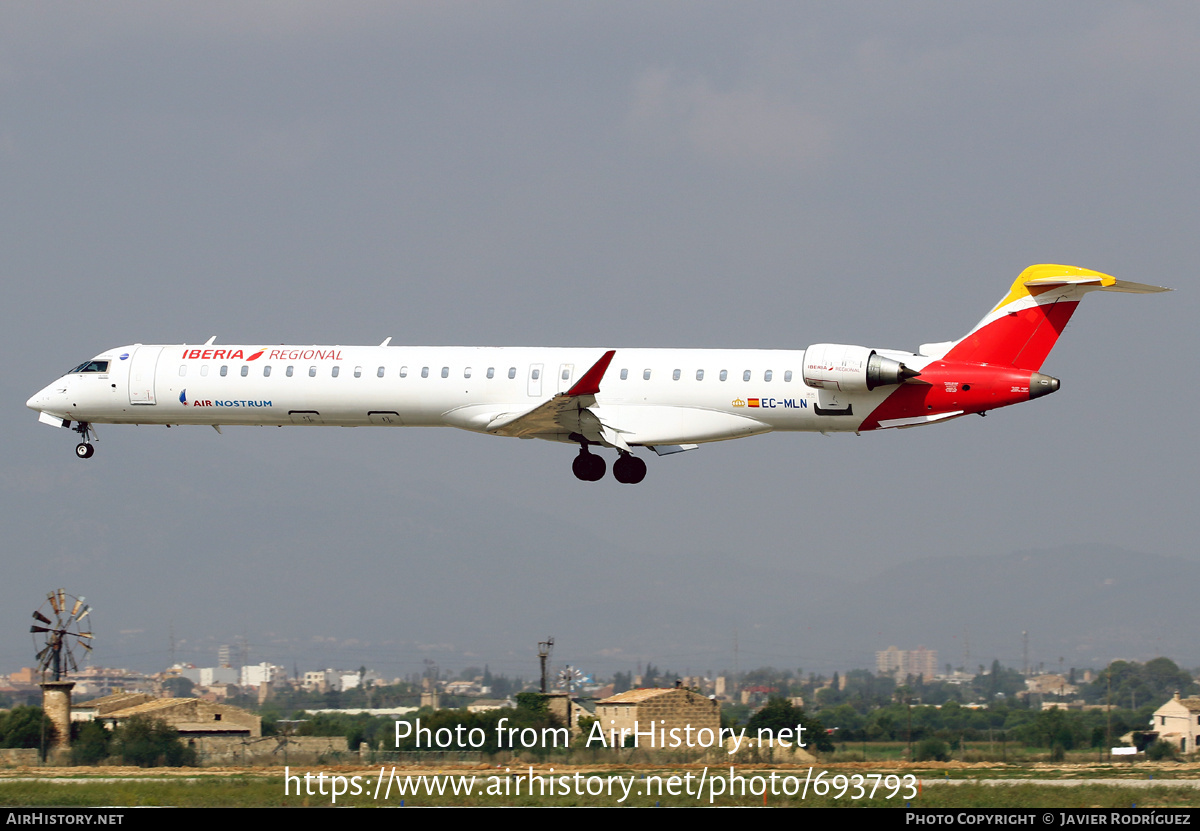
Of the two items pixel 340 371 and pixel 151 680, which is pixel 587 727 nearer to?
pixel 340 371

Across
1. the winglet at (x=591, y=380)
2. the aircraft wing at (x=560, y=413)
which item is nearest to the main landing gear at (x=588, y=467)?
the aircraft wing at (x=560, y=413)

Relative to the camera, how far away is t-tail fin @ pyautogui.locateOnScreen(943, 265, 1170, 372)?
32281 millimetres

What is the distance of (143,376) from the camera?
118 ft

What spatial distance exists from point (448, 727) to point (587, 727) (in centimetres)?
364

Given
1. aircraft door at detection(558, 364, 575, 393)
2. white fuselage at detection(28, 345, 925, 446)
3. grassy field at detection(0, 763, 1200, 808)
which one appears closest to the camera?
grassy field at detection(0, 763, 1200, 808)

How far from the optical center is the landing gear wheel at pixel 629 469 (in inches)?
1341

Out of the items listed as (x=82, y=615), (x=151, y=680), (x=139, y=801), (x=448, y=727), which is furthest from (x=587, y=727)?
(x=151, y=680)

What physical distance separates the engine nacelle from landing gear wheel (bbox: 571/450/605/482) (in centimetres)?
592

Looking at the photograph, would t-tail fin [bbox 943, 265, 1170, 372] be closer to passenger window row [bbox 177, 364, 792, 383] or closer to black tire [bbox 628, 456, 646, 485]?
passenger window row [bbox 177, 364, 792, 383]

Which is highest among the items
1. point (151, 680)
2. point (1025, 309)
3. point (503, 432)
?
point (1025, 309)

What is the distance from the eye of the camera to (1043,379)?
105 ft

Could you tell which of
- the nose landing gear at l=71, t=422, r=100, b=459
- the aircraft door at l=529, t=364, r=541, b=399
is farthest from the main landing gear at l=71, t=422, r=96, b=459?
the aircraft door at l=529, t=364, r=541, b=399

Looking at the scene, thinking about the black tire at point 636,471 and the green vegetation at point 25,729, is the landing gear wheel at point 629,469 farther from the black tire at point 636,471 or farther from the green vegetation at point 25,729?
the green vegetation at point 25,729

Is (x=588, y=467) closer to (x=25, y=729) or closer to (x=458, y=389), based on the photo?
(x=458, y=389)
